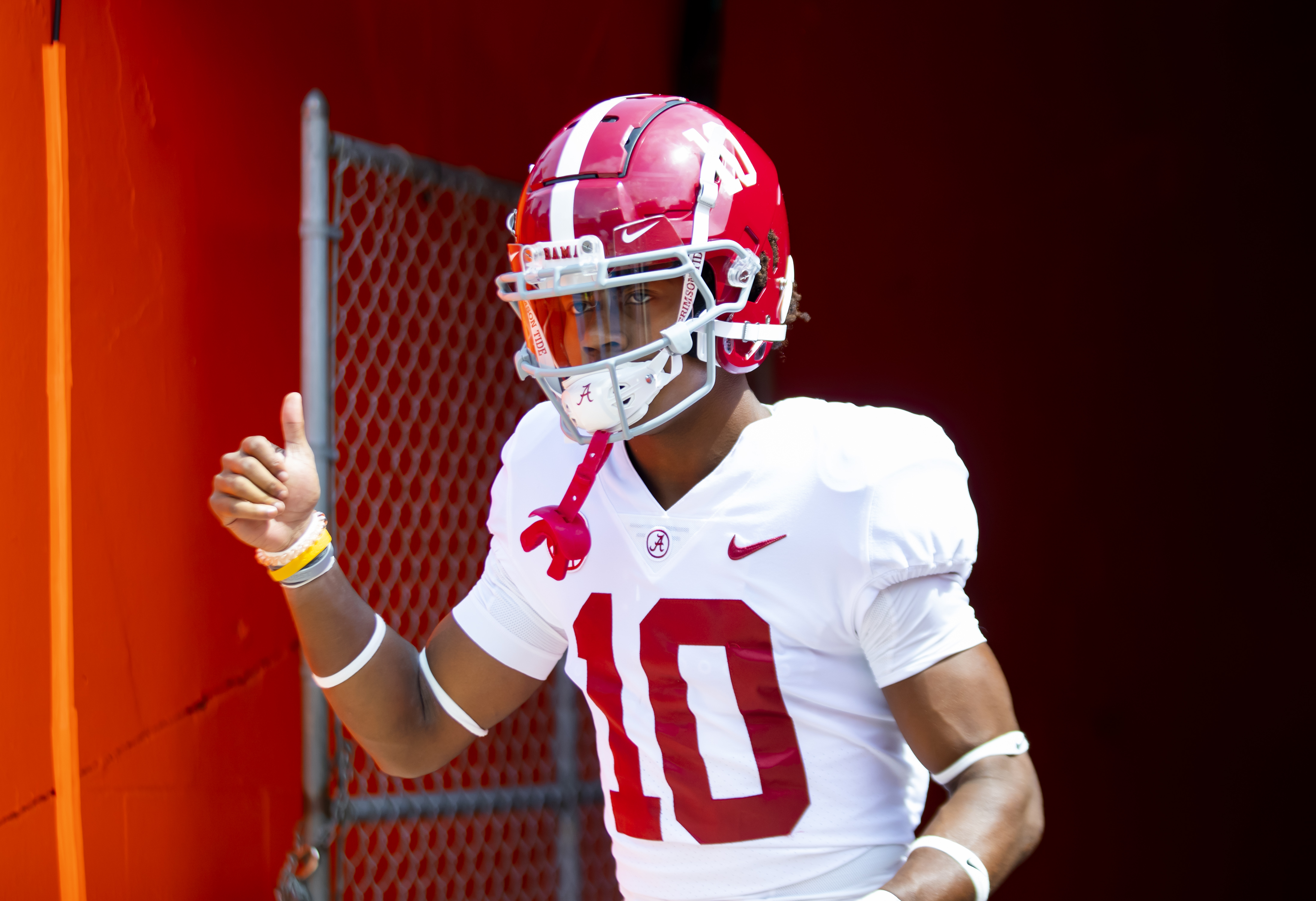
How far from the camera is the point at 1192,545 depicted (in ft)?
9.17

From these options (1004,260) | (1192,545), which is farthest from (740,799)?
(1004,260)

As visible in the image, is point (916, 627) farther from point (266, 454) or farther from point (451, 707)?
point (266, 454)

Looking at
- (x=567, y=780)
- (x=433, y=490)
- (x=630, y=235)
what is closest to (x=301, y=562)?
(x=630, y=235)

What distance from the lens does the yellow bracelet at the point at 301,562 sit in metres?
1.56

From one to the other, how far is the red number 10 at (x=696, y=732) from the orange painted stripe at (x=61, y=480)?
95 cm

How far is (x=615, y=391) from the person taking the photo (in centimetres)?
141

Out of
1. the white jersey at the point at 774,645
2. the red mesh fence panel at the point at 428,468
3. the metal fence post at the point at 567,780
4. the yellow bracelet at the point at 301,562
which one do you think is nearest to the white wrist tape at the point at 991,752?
the white jersey at the point at 774,645

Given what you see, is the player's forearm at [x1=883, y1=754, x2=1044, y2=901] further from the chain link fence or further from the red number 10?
the chain link fence

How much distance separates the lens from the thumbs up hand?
1461 millimetres

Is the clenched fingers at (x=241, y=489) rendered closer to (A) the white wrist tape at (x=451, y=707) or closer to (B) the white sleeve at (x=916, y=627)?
(A) the white wrist tape at (x=451, y=707)

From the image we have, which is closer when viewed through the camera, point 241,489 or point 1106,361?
point 241,489

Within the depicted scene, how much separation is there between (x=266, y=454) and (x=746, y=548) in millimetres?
594

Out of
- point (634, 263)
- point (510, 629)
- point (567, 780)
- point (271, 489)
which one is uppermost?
point (634, 263)

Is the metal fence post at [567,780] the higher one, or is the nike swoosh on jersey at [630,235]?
the nike swoosh on jersey at [630,235]
